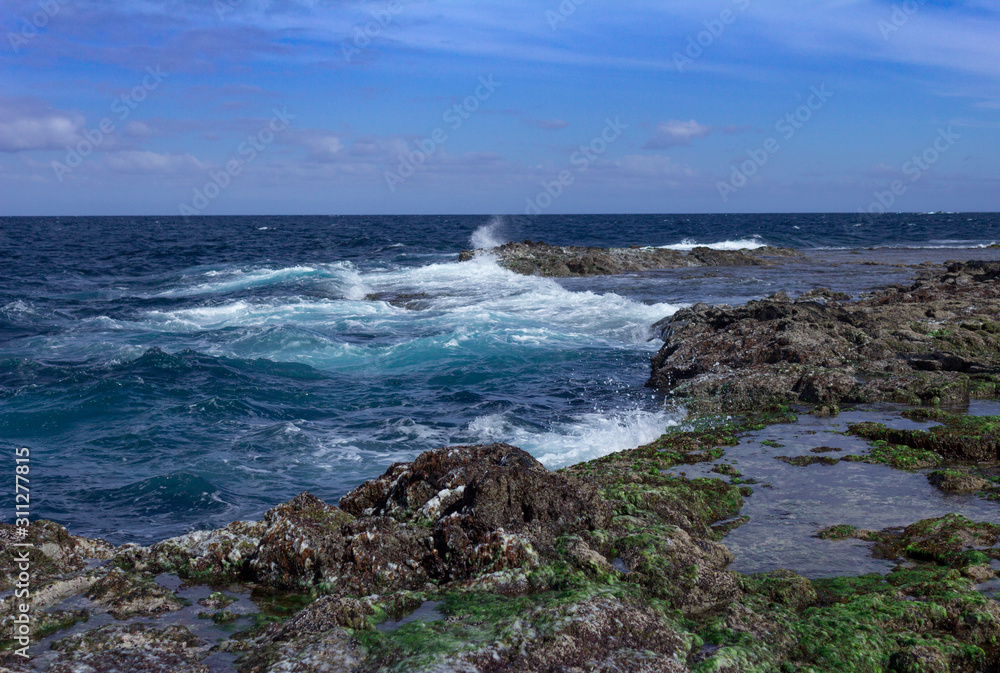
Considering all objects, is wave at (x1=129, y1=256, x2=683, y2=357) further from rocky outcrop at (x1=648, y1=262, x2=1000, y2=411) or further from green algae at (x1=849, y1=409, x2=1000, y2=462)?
green algae at (x1=849, y1=409, x2=1000, y2=462)

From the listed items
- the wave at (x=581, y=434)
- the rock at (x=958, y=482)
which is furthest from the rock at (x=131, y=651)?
the rock at (x=958, y=482)

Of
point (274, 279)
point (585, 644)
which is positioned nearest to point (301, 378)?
point (585, 644)

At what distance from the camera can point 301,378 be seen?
15.5m

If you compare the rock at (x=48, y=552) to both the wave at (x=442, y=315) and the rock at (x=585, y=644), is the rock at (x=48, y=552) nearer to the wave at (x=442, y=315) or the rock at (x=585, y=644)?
the rock at (x=585, y=644)

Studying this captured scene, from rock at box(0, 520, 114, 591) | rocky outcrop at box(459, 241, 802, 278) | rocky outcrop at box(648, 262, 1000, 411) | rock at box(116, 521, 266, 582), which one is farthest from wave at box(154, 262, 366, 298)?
rock at box(116, 521, 266, 582)

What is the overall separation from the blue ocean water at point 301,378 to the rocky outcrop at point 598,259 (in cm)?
208

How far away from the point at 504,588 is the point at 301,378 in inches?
455

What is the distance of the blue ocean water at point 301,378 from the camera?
9617mm

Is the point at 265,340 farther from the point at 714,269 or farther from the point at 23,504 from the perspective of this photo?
the point at 714,269

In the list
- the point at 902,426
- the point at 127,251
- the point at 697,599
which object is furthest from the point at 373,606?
the point at 127,251

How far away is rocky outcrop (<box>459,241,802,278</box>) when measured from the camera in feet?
111

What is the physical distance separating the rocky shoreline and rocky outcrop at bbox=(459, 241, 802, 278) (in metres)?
26.7

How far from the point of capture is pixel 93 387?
14039mm

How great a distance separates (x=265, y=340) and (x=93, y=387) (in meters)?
5.60
